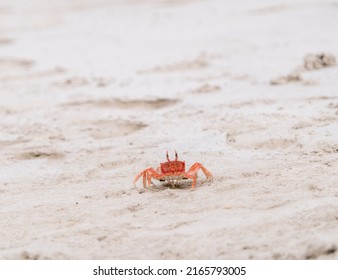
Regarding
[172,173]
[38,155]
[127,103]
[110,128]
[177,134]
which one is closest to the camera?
[172,173]

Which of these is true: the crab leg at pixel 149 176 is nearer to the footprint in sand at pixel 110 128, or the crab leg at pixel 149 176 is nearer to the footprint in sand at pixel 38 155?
the footprint in sand at pixel 38 155

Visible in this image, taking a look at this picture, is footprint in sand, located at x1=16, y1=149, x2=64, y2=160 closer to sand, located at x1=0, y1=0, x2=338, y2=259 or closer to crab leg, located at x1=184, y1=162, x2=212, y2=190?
sand, located at x1=0, y1=0, x2=338, y2=259

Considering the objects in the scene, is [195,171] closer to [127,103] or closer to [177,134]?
[177,134]

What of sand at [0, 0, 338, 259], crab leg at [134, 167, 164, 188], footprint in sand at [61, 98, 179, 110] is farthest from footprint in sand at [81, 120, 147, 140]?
crab leg at [134, 167, 164, 188]

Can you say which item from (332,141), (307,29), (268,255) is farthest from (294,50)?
(268,255)

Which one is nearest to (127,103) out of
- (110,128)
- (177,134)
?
(110,128)

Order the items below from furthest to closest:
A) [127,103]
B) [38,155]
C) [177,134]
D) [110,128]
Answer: [127,103] < [110,128] < [177,134] < [38,155]
